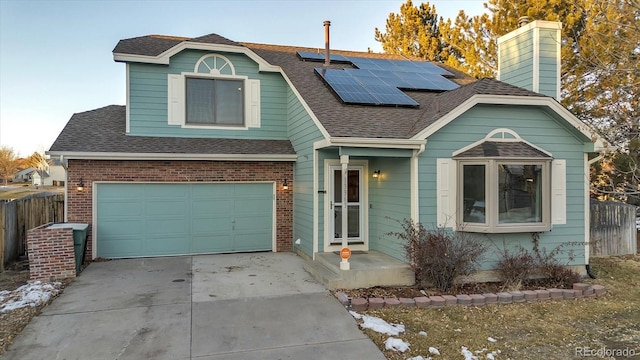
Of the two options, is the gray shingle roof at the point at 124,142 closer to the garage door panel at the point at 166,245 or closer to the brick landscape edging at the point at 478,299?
the garage door panel at the point at 166,245

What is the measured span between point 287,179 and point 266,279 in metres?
3.42

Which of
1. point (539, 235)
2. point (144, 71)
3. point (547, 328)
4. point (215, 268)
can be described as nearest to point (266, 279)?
point (215, 268)

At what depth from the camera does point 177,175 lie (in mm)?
9305

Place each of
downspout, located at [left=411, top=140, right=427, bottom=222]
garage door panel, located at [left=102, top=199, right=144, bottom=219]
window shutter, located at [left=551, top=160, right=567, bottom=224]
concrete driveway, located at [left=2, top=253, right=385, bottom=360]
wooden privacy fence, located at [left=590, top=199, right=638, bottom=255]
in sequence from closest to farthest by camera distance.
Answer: concrete driveway, located at [left=2, top=253, right=385, bottom=360], downspout, located at [left=411, top=140, right=427, bottom=222], window shutter, located at [left=551, top=160, right=567, bottom=224], garage door panel, located at [left=102, top=199, right=144, bottom=219], wooden privacy fence, located at [left=590, top=199, right=638, bottom=255]

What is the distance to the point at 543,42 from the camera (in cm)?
813

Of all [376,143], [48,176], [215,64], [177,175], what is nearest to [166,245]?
[177,175]

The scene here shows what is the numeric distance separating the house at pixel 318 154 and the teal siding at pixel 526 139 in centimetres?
3

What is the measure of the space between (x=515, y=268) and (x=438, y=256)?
1.62 meters

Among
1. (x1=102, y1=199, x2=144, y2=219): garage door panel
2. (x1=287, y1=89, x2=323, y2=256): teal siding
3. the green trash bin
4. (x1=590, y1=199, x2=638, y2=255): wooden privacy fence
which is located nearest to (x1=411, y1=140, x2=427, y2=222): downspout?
(x1=287, y1=89, x2=323, y2=256): teal siding

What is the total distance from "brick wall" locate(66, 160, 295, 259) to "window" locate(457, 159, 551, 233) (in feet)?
15.2

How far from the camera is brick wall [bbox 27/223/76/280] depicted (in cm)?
694

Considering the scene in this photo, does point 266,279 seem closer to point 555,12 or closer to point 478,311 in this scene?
point 478,311

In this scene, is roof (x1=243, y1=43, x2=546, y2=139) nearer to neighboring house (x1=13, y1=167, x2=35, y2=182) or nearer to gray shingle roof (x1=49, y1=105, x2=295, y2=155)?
gray shingle roof (x1=49, y1=105, x2=295, y2=155)

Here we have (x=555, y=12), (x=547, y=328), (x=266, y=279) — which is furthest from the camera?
(x=555, y=12)
